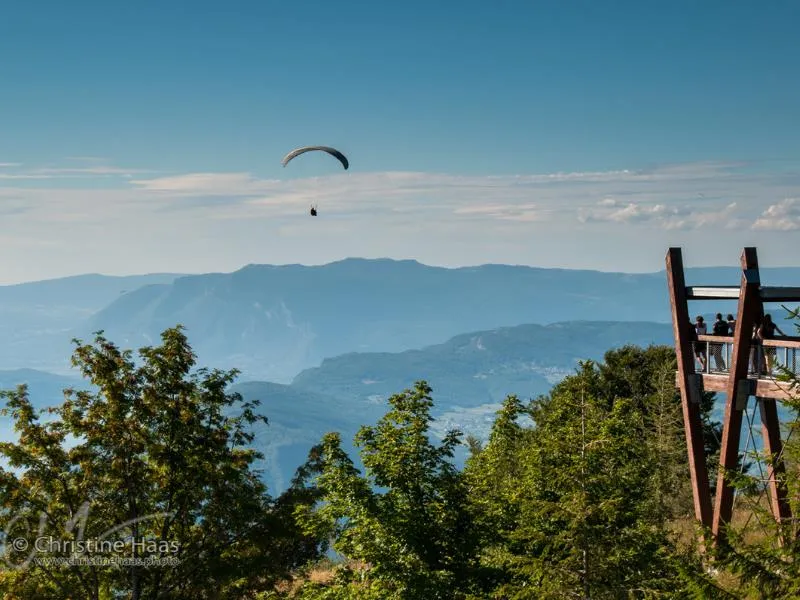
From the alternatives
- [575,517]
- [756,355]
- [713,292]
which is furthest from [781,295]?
[575,517]

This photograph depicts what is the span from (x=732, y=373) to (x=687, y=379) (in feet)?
5.75

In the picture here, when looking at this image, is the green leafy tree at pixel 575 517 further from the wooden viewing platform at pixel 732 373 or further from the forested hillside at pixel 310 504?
the wooden viewing platform at pixel 732 373

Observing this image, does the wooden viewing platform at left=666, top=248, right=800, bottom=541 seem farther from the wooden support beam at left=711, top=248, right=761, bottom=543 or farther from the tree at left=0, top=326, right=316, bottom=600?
the tree at left=0, top=326, right=316, bottom=600

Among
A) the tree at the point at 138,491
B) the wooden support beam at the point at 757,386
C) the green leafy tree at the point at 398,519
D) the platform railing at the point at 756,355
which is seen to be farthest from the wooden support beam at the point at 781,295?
the tree at the point at 138,491

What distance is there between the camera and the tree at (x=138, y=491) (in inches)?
712

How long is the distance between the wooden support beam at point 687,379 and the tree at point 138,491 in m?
9.33

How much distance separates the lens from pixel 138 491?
61.4 feet

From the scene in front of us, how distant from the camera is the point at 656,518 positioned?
79.8ft

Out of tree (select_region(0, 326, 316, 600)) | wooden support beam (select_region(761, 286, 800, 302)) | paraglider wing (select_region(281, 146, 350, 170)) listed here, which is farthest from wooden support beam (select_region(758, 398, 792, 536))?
paraglider wing (select_region(281, 146, 350, 170))

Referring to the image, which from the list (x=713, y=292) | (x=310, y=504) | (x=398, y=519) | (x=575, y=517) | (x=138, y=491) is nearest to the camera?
(x=575, y=517)

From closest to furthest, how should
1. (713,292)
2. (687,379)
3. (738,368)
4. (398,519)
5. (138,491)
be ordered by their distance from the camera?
(738,368) < (713,292) < (398,519) < (687,379) < (138,491)

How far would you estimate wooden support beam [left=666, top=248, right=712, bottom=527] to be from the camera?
1619cm

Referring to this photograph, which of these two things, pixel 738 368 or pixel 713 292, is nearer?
pixel 738 368

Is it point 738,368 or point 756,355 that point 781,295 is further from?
point 738,368
